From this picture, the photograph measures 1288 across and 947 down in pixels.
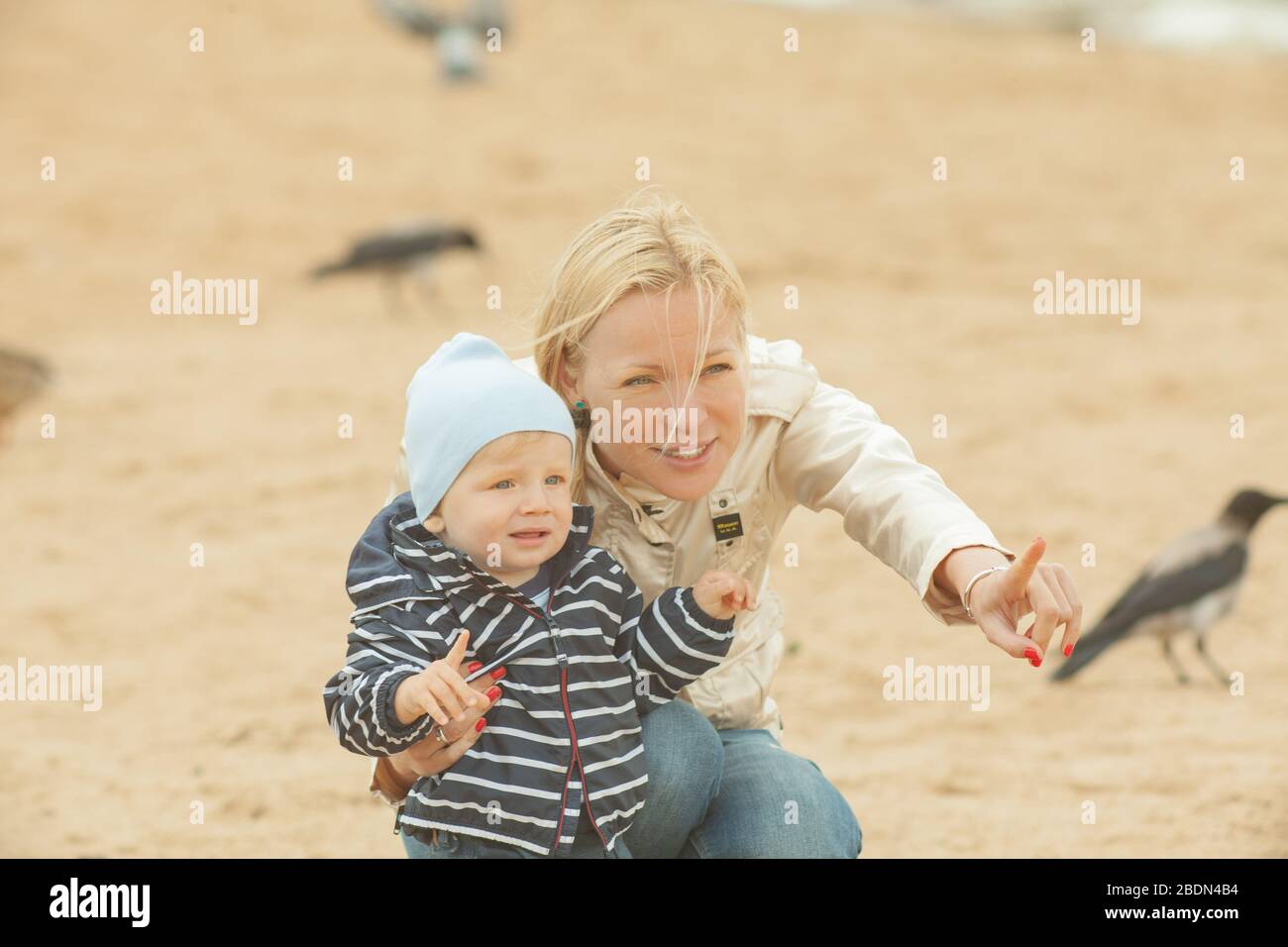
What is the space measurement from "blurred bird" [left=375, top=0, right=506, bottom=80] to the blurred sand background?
9.4 inches

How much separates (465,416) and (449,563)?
20 centimetres

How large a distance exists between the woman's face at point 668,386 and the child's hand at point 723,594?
0.20 m

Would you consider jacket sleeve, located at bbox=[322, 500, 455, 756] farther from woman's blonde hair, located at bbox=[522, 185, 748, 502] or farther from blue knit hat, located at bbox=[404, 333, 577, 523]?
woman's blonde hair, located at bbox=[522, 185, 748, 502]

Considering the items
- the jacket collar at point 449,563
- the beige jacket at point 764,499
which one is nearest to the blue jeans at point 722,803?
the beige jacket at point 764,499

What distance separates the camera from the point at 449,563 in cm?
212

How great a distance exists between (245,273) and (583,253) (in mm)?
8458

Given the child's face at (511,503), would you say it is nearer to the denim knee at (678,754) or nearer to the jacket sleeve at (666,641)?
the jacket sleeve at (666,641)

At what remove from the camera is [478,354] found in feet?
7.33

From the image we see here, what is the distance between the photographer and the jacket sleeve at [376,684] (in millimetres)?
1999

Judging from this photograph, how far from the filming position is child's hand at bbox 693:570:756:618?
2.05m

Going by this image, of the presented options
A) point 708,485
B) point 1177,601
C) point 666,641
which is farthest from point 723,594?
point 1177,601

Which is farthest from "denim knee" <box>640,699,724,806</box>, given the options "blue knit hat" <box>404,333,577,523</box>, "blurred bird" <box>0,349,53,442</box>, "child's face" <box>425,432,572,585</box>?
"blurred bird" <box>0,349,53,442</box>

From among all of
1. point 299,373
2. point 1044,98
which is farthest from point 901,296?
point 1044,98
